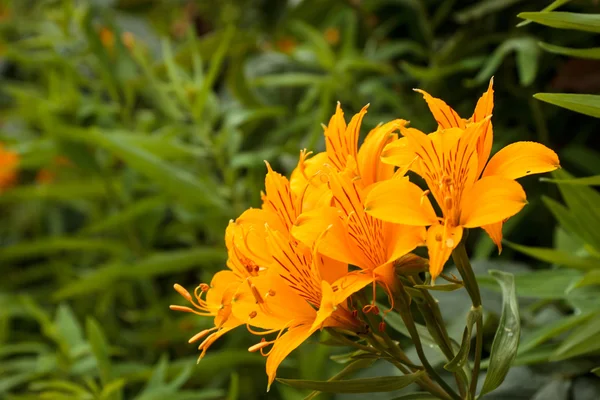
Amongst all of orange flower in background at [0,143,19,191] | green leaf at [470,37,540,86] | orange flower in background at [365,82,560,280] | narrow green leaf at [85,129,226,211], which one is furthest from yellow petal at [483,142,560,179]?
orange flower in background at [0,143,19,191]

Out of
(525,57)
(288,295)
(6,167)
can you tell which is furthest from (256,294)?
(6,167)

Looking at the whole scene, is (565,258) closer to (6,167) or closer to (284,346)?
(284,346)

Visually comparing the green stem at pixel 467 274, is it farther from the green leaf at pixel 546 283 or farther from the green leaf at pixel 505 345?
the green leaf at pixel 546 283

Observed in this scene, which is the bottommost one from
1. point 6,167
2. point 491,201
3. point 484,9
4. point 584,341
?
point 584,341

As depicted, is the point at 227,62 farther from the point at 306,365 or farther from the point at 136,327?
the point at 306,365

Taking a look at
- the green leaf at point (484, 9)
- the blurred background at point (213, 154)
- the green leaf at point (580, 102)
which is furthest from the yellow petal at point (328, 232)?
the green leaf at point (484, 9)

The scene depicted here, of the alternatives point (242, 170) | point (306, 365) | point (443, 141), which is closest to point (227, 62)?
point (242, 170)
